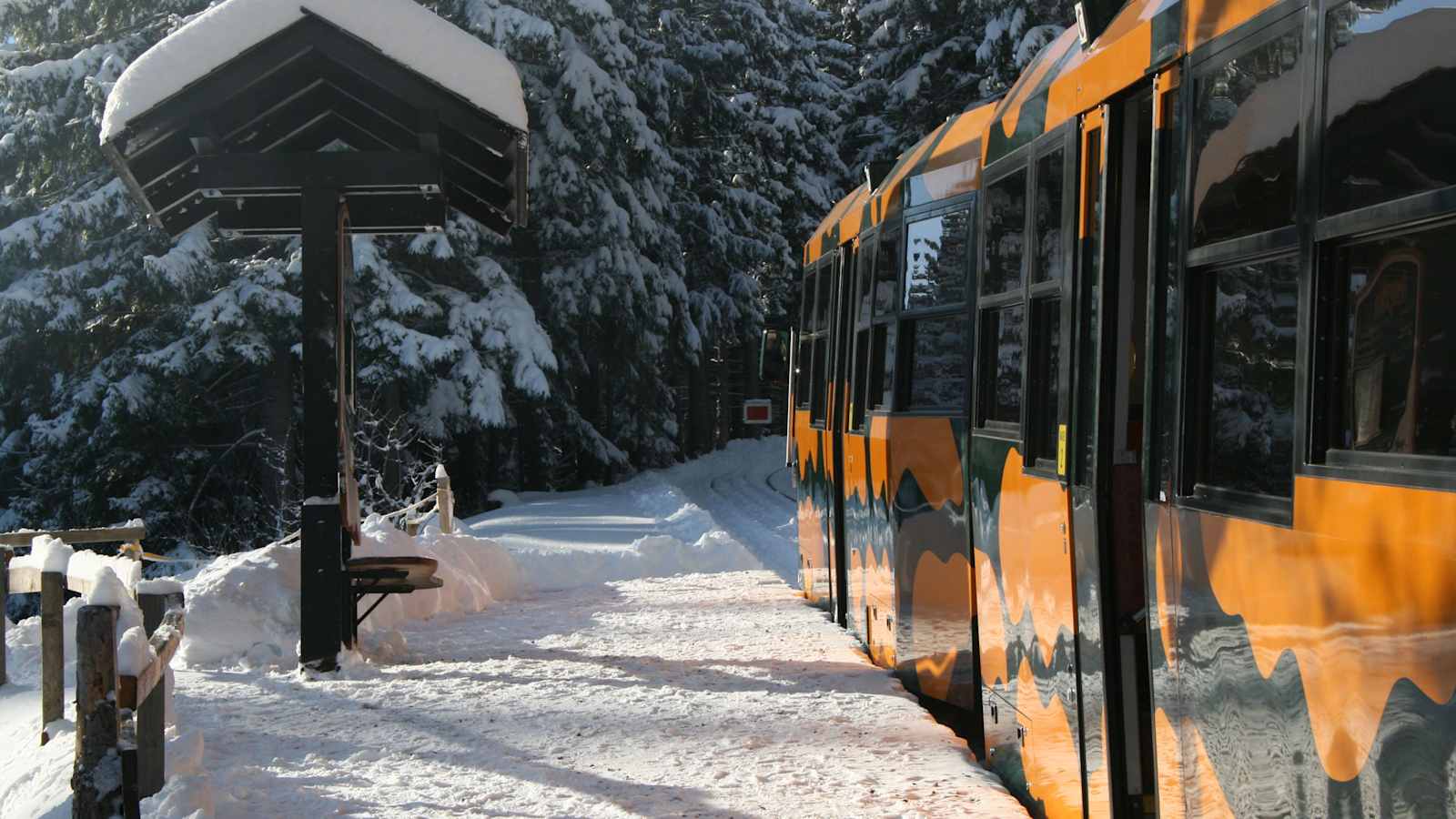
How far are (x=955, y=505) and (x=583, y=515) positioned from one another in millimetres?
18577

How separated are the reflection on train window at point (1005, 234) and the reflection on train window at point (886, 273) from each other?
1984mm

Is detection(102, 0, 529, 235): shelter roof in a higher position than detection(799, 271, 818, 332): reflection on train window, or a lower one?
higher

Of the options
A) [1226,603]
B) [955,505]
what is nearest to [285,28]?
[955,505]

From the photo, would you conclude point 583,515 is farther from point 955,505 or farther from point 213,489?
point 955,505

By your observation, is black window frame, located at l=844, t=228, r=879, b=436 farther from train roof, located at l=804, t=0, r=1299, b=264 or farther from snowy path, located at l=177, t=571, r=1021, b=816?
snowy path, located at l=177, t=571, r=1021, b=816

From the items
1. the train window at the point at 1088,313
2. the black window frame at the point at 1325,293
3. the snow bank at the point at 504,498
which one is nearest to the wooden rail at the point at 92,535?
the train window at the point at 1088,313

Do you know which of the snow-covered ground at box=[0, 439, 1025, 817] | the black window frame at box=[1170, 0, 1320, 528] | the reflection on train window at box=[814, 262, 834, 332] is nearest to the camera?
the black window frame at box=[1170, 0, 1320, 528]

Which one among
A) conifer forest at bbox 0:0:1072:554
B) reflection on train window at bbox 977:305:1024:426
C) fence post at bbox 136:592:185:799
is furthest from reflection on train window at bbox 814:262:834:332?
conifer forest at bbox 0:0:1072:554

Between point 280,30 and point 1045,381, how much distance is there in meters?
5.61

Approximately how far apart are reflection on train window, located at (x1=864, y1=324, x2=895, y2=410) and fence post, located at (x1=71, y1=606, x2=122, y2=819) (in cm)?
499

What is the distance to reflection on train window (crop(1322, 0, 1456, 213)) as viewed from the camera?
2883mm

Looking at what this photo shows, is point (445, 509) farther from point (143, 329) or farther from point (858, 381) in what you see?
point (143, 329)

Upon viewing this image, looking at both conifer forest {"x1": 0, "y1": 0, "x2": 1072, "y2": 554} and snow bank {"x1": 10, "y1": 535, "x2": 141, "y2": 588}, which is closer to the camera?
snow bank {"x1": 10, "y1": 535, "x2": 141, "y2": 588}

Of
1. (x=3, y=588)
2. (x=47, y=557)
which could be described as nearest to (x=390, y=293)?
(x=3, y=588)
